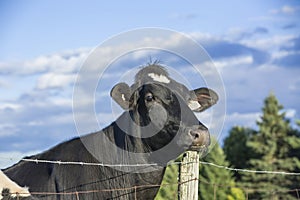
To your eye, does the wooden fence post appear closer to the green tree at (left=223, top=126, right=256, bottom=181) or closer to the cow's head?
the cow's head

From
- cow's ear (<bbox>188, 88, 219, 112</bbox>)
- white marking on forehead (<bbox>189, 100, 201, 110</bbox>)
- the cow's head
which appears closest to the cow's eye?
the cow's head

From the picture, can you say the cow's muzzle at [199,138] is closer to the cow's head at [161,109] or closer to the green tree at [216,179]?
the cow's head at [161,109]

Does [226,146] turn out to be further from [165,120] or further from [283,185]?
[165,120]

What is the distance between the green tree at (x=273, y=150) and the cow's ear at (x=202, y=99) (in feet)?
132

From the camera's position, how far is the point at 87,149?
792cm

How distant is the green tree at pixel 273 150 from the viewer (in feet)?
163

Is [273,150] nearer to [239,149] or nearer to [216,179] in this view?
[239,149]

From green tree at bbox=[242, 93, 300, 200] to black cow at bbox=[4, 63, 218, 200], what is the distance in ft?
135

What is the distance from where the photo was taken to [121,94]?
8.42 m

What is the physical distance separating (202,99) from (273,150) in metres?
44.0

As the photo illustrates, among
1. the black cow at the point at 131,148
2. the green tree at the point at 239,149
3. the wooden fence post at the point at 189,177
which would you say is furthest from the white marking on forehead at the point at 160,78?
the green tree at the point at 239,149

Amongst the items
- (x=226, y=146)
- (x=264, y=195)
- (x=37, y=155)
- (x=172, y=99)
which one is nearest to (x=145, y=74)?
(x=172, y=99)

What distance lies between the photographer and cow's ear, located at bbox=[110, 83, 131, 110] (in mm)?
8391

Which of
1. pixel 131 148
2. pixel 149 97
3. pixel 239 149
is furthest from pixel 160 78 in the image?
pixel 239 149
